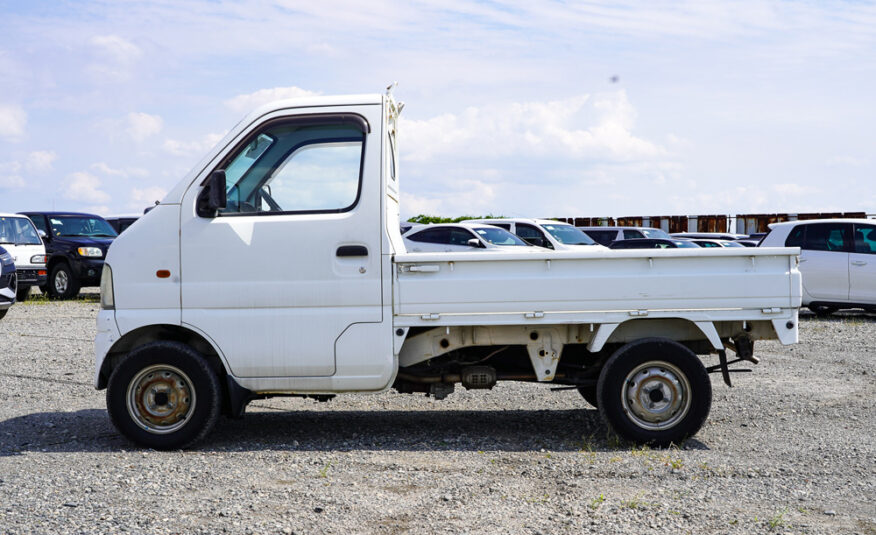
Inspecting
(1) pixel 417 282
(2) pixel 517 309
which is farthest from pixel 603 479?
(1) pixel 417 282

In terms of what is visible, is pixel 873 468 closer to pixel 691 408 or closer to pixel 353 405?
pixel 691 408

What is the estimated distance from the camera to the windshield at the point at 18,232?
1884 centimetres

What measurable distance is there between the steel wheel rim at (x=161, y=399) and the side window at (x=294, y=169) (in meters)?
1.21

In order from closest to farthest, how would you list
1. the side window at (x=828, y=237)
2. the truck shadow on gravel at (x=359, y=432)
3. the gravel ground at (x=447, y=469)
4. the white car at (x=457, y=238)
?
the gravel ground at (x=447, y=469), the truck shadow on gravel at (x=359, y=432), the side window at (x=828, y=237), the white car at (x=457, y=238)

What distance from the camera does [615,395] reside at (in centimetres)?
628

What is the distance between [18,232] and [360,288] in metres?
15.3

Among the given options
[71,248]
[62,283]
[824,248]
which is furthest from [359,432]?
[62,283]

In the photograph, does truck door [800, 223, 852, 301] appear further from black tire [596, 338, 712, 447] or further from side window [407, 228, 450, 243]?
black tire [596, 338, 712, 447]

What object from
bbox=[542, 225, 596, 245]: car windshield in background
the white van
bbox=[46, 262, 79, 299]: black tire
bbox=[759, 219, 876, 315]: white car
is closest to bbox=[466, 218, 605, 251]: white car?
bbox=[542, 225, 596, 245]: car windshield in background

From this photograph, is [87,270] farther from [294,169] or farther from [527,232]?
[294,169]

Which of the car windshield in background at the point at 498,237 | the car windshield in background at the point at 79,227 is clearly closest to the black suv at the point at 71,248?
the car windshield in background at the point at 79,227

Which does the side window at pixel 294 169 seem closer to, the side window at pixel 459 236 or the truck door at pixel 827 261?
the side window at pixel 459 236

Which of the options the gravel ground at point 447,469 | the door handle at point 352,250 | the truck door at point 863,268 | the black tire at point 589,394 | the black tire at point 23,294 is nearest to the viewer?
the gravel ground at point 447,469

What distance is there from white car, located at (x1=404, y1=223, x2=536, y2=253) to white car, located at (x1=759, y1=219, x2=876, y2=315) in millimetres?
5091
